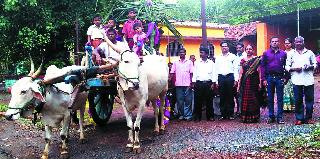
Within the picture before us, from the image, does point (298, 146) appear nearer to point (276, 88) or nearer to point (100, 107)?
point (276, 88)

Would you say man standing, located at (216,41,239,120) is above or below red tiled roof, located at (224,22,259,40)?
below

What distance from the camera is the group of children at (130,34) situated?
8359 mm

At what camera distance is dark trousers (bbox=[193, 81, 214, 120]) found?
390 inches

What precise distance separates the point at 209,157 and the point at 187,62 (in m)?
4.41

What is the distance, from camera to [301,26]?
23219 millimetres

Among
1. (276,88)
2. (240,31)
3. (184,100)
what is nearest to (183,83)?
(184,100)

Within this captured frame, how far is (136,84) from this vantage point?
6.77m

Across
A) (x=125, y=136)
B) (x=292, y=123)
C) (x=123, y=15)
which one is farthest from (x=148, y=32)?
(x=292, y=123)

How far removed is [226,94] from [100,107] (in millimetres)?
3138

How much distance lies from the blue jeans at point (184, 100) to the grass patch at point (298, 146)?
3839 mm

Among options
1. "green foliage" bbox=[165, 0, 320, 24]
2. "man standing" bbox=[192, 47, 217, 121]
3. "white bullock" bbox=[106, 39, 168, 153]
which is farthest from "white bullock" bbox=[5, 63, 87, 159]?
"green foliage" bbox=[165, 0, 320, 24]

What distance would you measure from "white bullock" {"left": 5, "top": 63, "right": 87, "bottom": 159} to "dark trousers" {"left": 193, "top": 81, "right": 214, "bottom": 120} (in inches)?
148

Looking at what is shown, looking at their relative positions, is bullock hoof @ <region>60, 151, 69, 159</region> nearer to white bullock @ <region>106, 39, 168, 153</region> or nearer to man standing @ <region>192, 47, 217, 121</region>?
white bullock @ <region>106, 39, 168, 153</region>

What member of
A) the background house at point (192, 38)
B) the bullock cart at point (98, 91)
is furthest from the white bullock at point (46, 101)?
the background house at point (192, 38)
